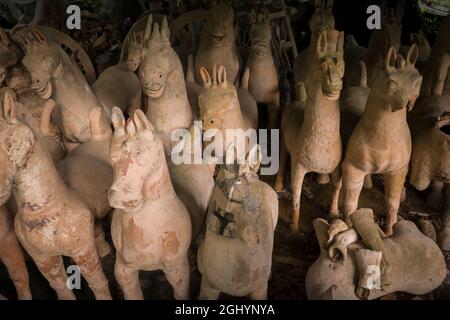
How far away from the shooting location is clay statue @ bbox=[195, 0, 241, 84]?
8.95 ft

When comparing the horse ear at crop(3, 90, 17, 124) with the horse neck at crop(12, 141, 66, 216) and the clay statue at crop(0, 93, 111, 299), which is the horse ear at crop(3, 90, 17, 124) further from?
the horse neck at crop(12, 141, 66, 216)

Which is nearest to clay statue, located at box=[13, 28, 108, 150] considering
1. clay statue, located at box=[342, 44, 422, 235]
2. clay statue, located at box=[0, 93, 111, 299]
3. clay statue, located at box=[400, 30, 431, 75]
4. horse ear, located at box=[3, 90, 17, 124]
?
clay statue, located at box=[0, 93, 111, 299]

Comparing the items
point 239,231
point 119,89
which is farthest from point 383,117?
point 119,89

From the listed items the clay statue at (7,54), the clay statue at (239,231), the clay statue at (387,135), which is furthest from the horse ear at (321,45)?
the clay statue at (7,54)

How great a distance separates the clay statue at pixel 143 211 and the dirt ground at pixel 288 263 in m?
0.32

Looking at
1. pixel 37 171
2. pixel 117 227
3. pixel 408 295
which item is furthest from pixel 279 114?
pixel 37 171

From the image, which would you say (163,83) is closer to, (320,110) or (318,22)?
(320,110)

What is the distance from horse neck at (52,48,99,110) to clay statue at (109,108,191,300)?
2.65 feet

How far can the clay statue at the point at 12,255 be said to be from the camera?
1.96 metres

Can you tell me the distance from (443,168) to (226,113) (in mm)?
1127

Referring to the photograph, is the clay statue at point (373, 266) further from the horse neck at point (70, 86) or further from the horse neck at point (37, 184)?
the horse neck at point (70, 86)

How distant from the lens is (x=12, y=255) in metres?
2.03

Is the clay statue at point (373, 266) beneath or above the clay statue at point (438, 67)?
beneath
